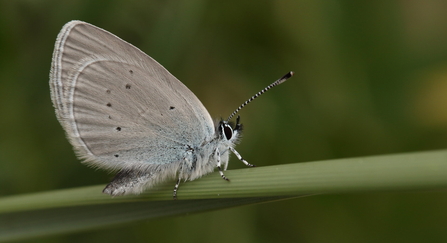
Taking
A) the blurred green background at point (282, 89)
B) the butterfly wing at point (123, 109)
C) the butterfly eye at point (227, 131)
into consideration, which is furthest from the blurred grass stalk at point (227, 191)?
the blurred green background at point (282, 89)

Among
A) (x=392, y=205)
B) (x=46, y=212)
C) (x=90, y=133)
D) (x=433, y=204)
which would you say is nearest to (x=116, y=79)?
(x=90, y=133)

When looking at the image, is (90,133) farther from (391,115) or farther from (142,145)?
(391,115)

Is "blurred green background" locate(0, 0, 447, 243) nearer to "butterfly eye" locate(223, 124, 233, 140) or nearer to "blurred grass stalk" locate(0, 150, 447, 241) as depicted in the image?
"butterfly eye" locate(223, 124, 233, 140)

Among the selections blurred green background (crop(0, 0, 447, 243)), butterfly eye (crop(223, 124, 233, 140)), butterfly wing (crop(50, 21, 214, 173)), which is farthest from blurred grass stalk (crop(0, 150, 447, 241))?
blurred green background (crop(0, 0, 447, 243))

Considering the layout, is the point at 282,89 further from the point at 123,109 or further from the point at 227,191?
the point at 227,191

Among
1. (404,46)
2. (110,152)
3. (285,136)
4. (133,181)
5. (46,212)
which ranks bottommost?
(46,212)

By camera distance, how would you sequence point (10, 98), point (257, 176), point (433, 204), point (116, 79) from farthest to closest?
point (10, 98) → point (433, 204) → point (116, 79) → point (257, 176)

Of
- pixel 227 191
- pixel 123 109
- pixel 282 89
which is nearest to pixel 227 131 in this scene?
pixel 123 109
